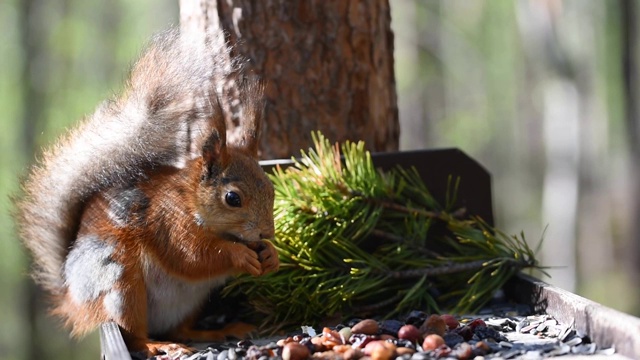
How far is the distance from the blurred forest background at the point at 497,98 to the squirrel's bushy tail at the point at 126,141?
4491 mm

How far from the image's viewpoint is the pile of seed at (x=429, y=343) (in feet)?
4.83

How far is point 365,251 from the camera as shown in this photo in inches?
86.4

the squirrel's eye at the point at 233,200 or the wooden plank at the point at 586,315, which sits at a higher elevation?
the squirrel's eye at the point at 233,200

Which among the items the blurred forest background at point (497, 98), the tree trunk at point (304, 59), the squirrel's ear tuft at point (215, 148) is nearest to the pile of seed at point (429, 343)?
the squirrel's ear tuft at point (215, 148)

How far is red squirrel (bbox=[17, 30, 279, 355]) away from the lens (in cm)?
183

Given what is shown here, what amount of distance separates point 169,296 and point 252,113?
473mm

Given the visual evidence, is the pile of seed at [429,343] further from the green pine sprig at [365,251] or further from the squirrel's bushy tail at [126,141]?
the squirrel's bushy tail at [126,141]

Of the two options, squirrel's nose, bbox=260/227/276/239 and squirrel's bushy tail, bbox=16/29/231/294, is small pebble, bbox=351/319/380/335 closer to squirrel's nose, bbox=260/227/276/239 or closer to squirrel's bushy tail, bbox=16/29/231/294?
squirrel's nose, bbox=260/227/276/239

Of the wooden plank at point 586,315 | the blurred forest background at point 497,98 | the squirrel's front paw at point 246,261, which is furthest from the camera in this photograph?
the blurred forest background at point 497,98

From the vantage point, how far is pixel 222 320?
2.18m

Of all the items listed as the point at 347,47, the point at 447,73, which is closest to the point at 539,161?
the point at 447,73

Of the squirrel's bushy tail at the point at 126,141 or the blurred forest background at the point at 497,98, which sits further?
the blurred forest background at the point at 497,98

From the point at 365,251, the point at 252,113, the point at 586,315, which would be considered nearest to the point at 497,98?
the point at 365,251

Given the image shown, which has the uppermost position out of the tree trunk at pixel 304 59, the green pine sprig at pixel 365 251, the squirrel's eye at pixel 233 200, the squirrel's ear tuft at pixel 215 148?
the tree trunk at pixel 304 59
